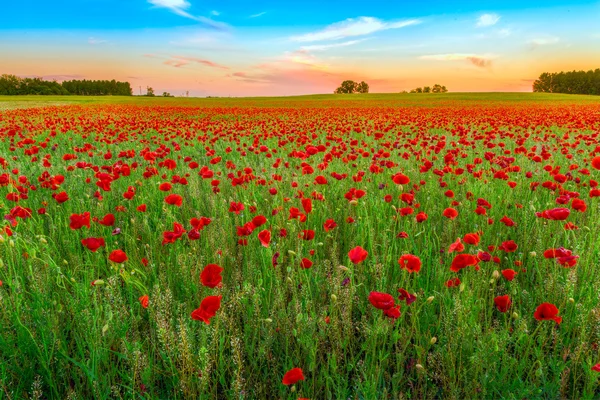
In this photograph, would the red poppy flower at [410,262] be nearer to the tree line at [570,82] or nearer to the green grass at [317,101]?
the green grass at [317,101]

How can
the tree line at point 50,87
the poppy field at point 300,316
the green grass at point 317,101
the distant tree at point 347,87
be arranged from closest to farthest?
1. the poppy field at point 300,316
2. the green grass at point 317,101
3. the tree line at point 50,87
4. the distant tree at point 347,87

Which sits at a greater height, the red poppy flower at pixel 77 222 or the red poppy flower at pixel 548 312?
the red poppy flower at pixel 77 222

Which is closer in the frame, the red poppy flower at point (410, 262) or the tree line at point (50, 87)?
the red poppy flower at point (410, 262)

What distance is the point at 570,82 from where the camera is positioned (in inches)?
3952

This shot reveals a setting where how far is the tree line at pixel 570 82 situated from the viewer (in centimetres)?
9694

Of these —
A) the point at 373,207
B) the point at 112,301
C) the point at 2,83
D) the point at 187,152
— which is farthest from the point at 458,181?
the point at 2,83

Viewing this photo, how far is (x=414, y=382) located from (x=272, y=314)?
0.76 meters

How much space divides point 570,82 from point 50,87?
4967 inches

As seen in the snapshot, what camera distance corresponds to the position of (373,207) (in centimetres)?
367

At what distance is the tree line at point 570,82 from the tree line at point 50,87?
120639 mm

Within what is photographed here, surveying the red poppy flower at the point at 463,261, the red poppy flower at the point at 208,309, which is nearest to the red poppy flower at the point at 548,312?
the red poppy flower at the point at 463,261

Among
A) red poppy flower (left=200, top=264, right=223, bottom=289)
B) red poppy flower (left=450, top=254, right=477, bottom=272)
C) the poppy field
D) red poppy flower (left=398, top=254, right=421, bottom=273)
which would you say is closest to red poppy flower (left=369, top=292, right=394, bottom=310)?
the poppy field

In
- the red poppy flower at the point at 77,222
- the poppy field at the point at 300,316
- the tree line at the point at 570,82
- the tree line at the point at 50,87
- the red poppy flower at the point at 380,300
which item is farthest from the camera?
the tree line at the point at 570,82

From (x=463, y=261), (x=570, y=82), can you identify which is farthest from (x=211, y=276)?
(x=570, y=82)
